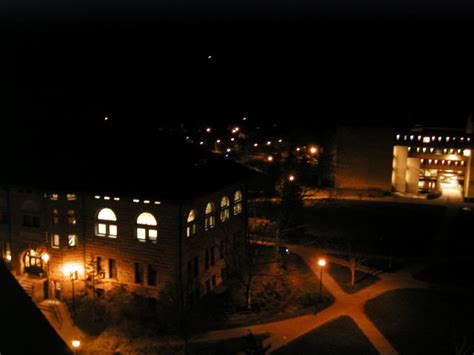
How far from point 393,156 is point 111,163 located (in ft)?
157

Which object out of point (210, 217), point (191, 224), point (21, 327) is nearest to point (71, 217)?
point (191, 224)

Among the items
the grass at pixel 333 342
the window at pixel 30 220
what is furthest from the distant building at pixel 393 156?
the window at pixel 30 220

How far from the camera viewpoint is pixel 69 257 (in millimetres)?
35125

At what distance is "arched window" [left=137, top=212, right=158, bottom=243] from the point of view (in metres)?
33.7

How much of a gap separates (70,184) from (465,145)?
57.3 m

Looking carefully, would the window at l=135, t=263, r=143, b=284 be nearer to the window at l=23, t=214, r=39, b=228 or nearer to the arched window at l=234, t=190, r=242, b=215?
the window at l=23, t=214, r=39, b=228

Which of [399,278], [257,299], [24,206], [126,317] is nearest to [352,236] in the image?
[399,278]

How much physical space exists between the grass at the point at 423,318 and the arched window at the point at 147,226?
15.0 m

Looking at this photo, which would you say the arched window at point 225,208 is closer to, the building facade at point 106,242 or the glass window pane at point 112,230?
the building facade at point 106,242

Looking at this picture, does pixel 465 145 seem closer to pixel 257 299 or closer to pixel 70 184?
pixel 257 299

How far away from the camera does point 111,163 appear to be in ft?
122

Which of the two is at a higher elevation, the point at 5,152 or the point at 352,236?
the point at 5,152

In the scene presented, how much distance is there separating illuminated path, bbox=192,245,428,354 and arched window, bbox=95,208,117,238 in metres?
9.47

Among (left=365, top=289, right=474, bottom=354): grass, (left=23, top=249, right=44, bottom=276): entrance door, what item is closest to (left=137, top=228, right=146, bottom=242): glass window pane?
(left=23, top=249, right=44, bottom=276): entrance door
